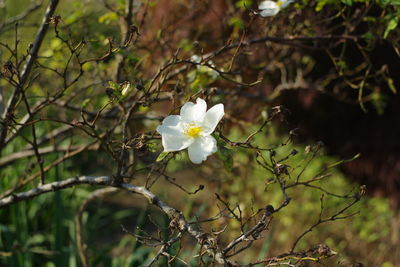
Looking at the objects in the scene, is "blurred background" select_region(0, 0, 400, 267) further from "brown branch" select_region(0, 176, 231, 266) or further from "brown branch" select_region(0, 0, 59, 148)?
"brown branch" select_region(0, 176, 231, 266)

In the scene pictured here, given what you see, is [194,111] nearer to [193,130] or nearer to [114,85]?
[193,130]

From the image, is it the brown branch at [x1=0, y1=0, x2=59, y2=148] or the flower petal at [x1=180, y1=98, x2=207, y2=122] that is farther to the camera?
the brown branch at [x1=0, y1=0, x2=59, y2=148]

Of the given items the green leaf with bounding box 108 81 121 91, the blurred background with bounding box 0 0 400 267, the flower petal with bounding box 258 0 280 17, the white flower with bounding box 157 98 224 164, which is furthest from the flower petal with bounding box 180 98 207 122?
the blurred background with bounding box 0 0 400 267

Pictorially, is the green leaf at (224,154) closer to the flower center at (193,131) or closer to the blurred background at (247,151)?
the flower center at (193,131)

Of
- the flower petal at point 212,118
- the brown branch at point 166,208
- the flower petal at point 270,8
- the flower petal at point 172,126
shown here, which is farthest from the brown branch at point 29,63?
the flower petal at point 270,8

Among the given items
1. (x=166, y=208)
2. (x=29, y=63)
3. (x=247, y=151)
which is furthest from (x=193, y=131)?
(x=247, y=151)

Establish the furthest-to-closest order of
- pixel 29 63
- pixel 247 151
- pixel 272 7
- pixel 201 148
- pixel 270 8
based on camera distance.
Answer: pixel 247 151 → pixel 272 7 → pixel 270 8 → pixel 29 63 → pixel 201 148
